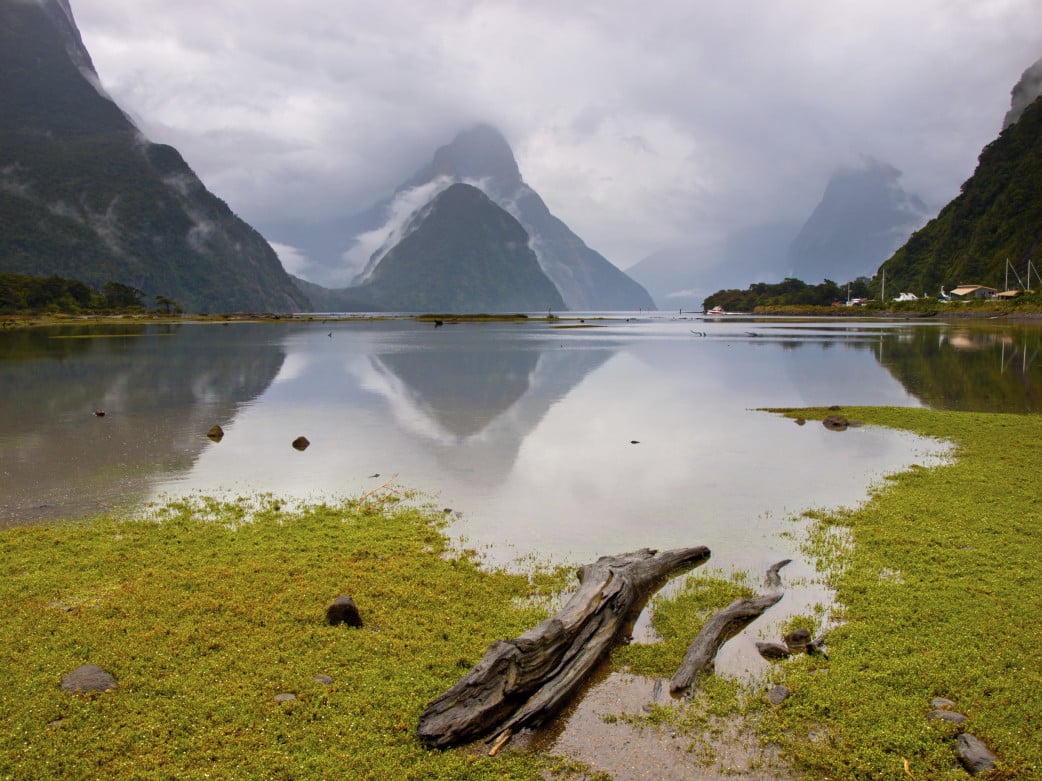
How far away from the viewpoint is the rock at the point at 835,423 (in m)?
27.6

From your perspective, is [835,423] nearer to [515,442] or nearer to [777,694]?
[515,442]

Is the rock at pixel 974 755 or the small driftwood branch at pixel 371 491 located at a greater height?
the small driftwood branch at pixel 371 491

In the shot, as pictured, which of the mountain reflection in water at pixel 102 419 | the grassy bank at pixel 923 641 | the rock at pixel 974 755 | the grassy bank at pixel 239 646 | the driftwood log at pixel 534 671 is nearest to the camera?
the rock at pixel 974 755

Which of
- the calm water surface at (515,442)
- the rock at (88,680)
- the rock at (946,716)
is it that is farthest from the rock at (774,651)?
the rock at (88,680)

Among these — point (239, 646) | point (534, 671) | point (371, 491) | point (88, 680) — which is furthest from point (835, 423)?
point (88, 680)

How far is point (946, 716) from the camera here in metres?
8.00

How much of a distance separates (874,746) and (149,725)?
27.5ft

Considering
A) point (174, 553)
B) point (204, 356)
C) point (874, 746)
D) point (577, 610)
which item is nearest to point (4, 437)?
point (174, 553)

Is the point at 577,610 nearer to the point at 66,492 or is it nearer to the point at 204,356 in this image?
the point at 66,492

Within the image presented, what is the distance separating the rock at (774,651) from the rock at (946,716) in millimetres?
2040

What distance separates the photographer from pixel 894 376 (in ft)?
154

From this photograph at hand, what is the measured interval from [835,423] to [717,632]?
20.4 m

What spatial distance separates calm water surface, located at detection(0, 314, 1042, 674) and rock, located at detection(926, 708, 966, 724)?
12.0ft

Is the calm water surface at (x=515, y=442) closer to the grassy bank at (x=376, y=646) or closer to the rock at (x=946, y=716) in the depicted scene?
the grassy bank at (x=376, y=646)
